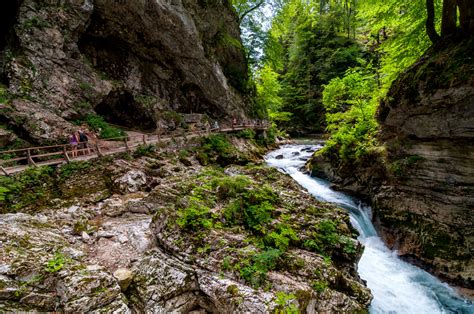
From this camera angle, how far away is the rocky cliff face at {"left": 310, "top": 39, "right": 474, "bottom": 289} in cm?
678

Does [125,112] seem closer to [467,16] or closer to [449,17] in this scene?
[449,17]

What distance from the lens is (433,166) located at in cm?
766

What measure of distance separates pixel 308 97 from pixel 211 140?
21.0 meters

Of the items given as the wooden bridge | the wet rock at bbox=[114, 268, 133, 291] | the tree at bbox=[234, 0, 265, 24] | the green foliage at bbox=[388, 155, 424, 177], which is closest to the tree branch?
the tree at bbox=[234, 0, 265, 24]

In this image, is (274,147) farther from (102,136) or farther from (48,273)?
(48,273)

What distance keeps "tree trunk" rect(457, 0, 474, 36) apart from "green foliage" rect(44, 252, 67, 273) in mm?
12446

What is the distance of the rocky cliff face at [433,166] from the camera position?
678cm

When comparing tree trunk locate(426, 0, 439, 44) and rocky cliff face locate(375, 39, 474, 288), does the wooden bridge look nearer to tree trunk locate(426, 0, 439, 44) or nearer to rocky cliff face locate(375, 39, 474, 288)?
rocky cliff face locate(375, 39, 474, 288)

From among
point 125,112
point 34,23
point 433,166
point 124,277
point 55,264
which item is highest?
point 34,23

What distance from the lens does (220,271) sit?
418cm

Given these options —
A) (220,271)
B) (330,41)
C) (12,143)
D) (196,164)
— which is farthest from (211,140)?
(330,41)

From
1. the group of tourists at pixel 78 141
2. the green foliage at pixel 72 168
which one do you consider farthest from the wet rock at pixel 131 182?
the group of tourists at pixel 78 141

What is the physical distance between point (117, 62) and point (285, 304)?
18.8 metres

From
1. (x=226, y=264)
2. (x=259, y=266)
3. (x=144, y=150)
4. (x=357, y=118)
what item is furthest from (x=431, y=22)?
(x=144, y=150)
